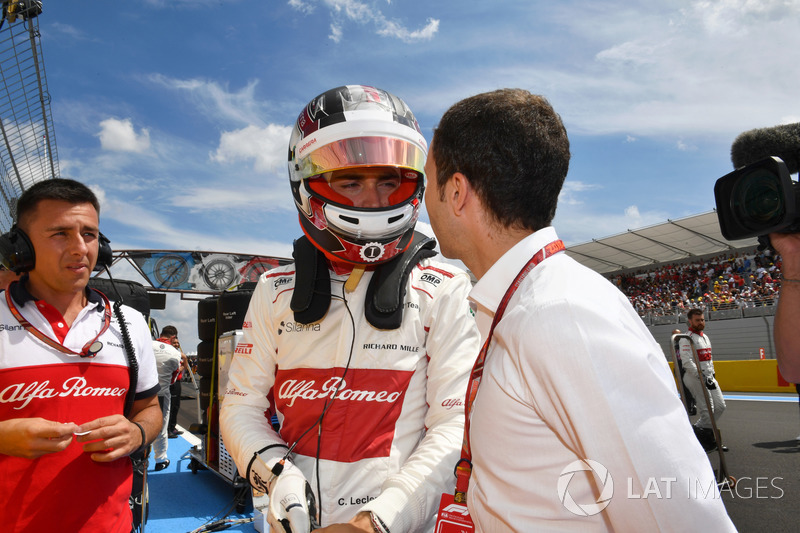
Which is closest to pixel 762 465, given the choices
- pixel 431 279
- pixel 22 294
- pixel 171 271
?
pixel 431 279

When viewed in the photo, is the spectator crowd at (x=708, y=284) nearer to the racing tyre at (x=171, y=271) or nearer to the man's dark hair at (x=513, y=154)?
the racing tyre at (x=171, y=271)

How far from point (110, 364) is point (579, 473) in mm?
1857

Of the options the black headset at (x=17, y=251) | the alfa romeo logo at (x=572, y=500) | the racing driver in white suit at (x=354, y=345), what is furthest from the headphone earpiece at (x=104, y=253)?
the alfa romeo logo at (x=572, y=500)

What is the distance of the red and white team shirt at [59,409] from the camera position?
184 centimetres

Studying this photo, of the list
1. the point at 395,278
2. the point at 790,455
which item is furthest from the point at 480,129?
the point at 790,455

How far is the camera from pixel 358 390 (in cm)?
164

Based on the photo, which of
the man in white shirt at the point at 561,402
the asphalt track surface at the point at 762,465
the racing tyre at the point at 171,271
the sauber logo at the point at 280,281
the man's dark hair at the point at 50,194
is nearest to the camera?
the man in white shirt at the point at 561,402

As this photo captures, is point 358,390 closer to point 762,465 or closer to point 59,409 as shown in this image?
point 59,409

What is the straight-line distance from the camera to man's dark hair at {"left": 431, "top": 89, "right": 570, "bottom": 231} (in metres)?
1.22

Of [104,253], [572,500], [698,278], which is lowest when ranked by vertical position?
[572,500]

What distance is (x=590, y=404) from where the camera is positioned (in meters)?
0.88

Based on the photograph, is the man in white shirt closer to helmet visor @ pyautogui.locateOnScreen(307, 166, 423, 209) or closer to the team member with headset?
helmet visor @ pyautogui.locateOnScreen(307, 166, 423, 209)

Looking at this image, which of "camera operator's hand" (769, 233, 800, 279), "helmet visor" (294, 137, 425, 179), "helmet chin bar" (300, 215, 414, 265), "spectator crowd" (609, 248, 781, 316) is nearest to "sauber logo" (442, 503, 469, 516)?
"helmet chin bar" (300, 215, 414, 265)

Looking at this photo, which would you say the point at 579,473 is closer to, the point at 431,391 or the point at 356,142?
the point at 431,391
